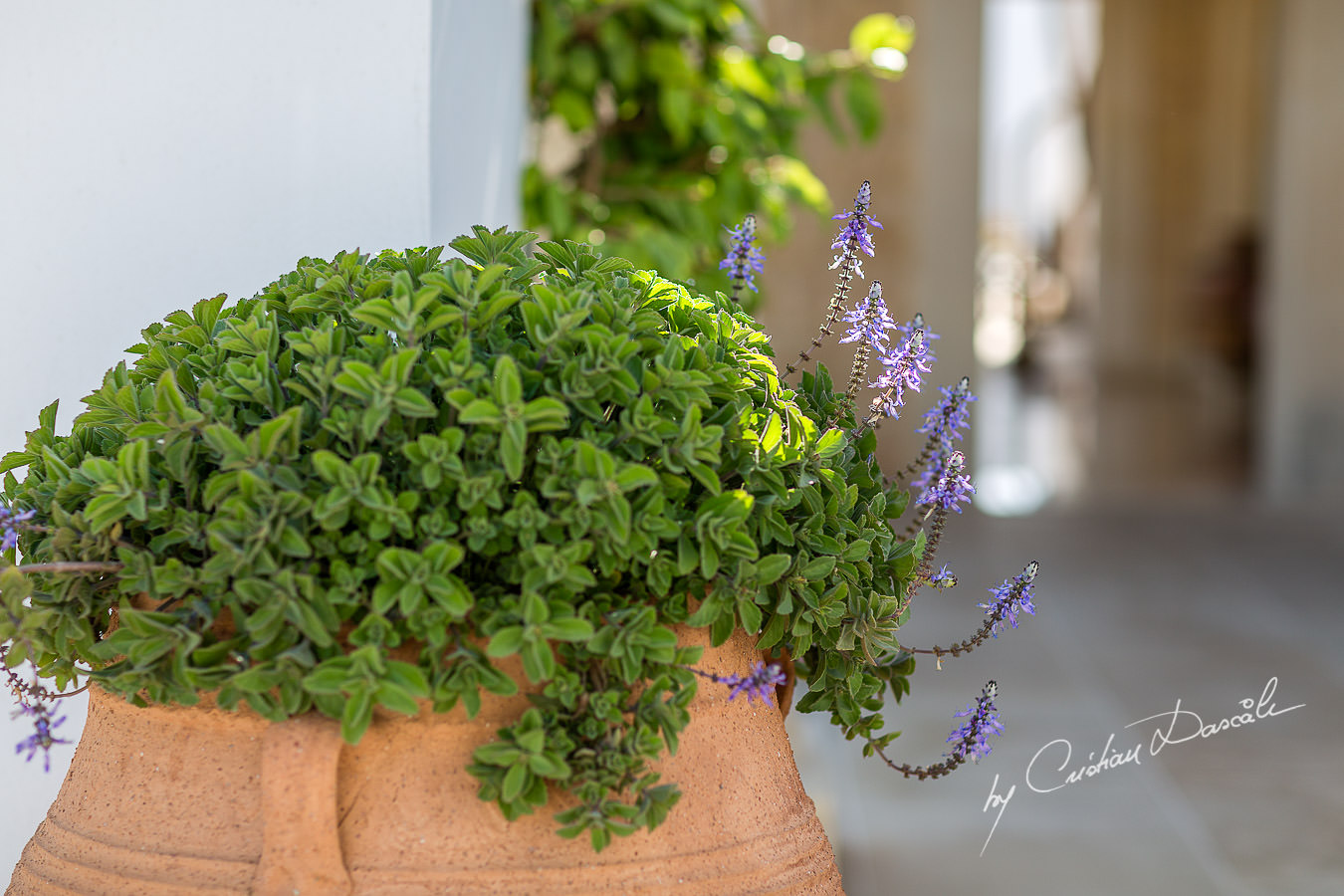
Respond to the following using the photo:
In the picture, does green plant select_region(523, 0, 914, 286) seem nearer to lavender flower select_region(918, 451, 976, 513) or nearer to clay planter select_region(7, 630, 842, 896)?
lavender flower select_region(918, 451, 976, 513)

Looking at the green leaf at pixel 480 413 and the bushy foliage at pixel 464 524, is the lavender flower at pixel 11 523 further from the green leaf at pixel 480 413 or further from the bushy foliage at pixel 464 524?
the green leaf at pixel 480 413

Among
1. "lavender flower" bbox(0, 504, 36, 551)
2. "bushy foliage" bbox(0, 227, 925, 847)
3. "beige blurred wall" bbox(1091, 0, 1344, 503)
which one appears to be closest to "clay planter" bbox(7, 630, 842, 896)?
"bushy foliage" bbox(0, 227, 925, 847)

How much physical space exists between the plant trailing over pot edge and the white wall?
13.0 inches

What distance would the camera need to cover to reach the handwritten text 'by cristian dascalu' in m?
2.45

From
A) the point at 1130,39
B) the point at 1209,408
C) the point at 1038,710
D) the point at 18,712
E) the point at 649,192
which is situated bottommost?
the point at 1209,408

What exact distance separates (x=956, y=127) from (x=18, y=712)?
18.9 feet

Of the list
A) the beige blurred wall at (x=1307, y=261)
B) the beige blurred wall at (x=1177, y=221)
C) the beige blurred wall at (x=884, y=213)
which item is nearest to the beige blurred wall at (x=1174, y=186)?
the beige blurred wall at (x=1177, y=221)

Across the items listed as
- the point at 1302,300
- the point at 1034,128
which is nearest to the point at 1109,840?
the point at 1302,300

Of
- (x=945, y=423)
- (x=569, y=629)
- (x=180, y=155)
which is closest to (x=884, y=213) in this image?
(x=180, y=155)

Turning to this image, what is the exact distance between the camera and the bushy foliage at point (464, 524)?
793 mm

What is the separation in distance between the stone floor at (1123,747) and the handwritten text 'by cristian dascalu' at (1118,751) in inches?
0.5

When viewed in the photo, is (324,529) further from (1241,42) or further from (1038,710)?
(1241,42)

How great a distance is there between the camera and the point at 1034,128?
24391 millimetres

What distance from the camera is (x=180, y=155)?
1.28m
